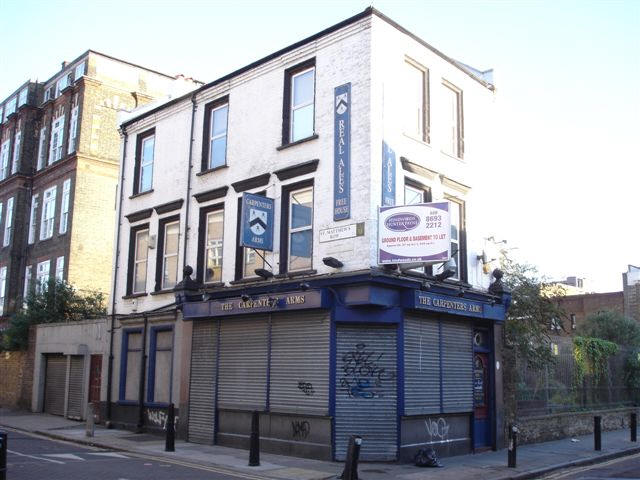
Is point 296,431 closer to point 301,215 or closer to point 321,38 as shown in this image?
point 301,215

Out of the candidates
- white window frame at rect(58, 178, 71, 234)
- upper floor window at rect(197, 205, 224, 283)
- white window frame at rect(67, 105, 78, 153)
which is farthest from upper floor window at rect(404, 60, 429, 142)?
white window frame at rect(67, 105, 78, 153)

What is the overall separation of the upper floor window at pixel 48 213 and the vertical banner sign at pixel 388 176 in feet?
76.0

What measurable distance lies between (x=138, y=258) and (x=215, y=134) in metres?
4.90

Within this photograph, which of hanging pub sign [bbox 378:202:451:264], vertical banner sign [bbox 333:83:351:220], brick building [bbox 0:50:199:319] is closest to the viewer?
hanging pub sign [bbox 378:202:451:264]

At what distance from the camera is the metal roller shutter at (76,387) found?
2238 cm

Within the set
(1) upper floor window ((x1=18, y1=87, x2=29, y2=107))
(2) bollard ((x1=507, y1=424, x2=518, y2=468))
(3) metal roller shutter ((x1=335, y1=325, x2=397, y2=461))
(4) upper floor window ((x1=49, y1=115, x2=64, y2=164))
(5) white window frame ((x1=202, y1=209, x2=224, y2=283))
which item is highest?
(1) upper floor window ((x1=18, y1=87, x2=29, y2=107))

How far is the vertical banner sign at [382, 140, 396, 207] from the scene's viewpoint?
14.6 m

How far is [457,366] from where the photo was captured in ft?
52.9

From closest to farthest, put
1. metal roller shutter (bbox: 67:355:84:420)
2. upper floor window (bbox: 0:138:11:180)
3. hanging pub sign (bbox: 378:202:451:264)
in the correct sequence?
1. hanging pub sign (bbox: 378:202:451:264)
2. metal roller shutter (bbox: 67:355:84:420)
3. upper floor window (bbox: 0:138:11:180)

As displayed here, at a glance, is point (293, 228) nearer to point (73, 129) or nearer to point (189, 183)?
point (189, 183)

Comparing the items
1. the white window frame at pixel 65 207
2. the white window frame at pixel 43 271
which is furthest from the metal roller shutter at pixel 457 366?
the white window frame at pixel 43 271

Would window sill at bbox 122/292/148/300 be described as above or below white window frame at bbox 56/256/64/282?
below

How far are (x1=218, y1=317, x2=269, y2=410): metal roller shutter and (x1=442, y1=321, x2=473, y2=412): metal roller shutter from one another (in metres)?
4.15

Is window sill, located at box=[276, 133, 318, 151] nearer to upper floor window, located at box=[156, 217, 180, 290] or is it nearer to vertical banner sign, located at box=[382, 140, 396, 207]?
vertical banner sign, located at box=[382, 140, 396, 207]
